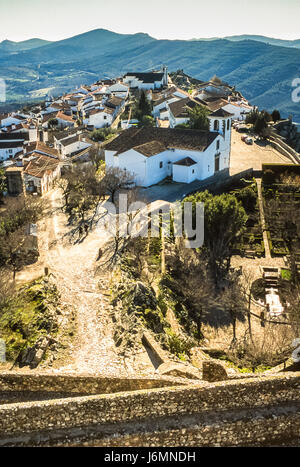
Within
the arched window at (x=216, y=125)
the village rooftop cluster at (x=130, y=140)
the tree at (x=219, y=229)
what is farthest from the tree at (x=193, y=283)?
the arched window at (x=216, y=125)

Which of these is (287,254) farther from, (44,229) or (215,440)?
(215,440)

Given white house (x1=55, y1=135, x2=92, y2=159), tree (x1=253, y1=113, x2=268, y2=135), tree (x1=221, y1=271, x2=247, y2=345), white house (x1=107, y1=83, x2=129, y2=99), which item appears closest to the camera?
tree (x1=221, y1=271, x2=247, y2=345)

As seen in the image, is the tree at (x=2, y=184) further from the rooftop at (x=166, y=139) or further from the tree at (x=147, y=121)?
the tree at (x=147, y=121)

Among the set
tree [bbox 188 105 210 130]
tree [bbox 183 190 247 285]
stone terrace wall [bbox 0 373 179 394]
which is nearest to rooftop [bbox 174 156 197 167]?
tree [bbox 183 190 247 285]

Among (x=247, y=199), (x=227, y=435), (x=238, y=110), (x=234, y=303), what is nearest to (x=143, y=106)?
(x=238, y=110)

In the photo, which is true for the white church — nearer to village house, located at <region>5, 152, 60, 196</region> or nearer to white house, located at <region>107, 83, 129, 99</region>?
village house, located at <region>5, 152, 60, 196</region>

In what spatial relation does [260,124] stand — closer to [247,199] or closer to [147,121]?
[147,121]
